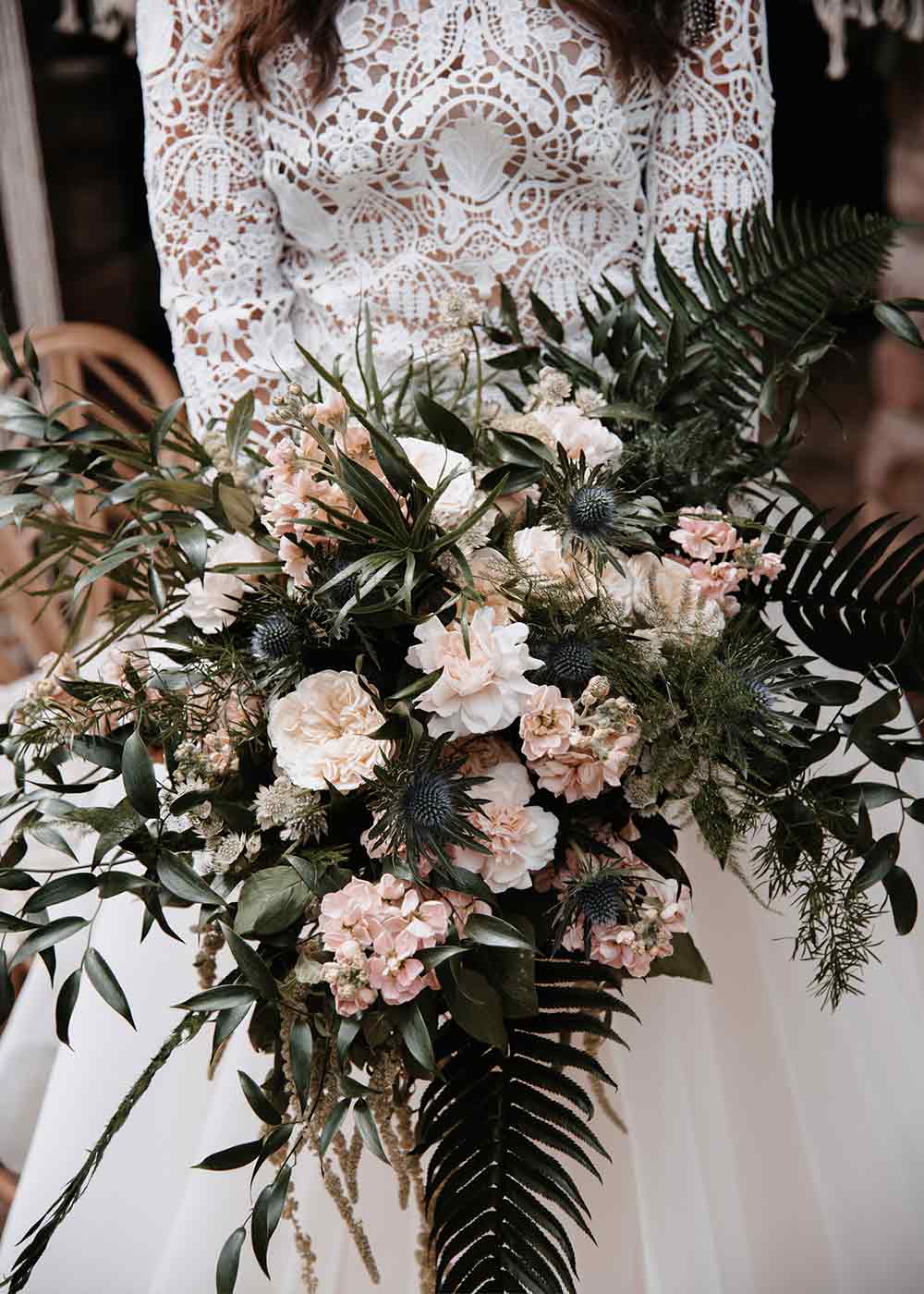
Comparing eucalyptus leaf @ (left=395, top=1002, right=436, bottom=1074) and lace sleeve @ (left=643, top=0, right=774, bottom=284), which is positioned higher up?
lace sleeve @ (left=643, top=0, right=774, bottom=284)

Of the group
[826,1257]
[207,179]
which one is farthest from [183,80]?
[826,1257]

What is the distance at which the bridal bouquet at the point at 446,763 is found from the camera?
56cm

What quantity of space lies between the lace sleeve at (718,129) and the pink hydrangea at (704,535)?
455 millimetres

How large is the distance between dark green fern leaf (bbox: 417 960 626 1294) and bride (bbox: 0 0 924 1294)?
0.25 m

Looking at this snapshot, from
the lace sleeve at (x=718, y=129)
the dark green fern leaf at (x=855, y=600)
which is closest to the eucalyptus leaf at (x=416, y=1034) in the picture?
the dark green fern leaf at (x=855, y=600)

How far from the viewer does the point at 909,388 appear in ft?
7.19

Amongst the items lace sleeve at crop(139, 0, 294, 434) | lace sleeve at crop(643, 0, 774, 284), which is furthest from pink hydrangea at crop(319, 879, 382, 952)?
lace sleeve at crop(643, 0, 774, 284)

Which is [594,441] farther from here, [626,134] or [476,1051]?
[626,134]

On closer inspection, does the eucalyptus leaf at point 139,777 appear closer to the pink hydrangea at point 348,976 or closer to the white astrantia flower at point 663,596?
the pink hydrangea at point 348,976

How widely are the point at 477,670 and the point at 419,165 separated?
2.16 ft

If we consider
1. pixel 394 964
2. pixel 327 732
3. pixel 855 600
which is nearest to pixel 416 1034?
pixel 394 964

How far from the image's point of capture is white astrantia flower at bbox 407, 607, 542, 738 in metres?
0.55

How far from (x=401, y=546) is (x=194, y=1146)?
562mm

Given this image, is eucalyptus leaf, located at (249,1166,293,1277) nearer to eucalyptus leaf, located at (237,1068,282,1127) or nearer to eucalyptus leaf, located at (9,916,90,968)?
eucalyptus leaf, located at (237,1068,282,1127)
